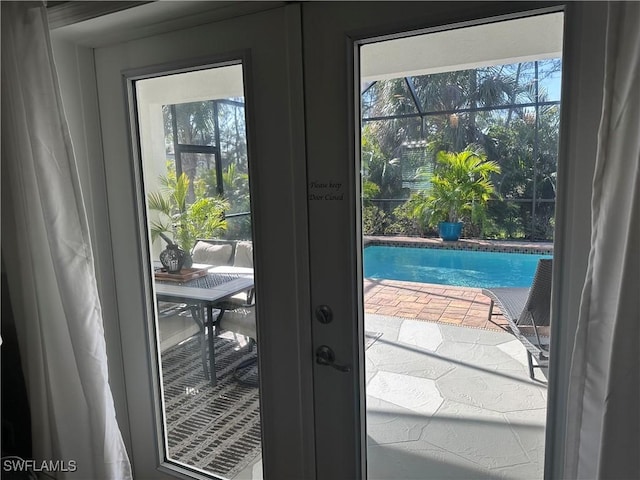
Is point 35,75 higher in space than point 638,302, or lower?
higher

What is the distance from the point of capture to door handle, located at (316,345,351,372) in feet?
4.41

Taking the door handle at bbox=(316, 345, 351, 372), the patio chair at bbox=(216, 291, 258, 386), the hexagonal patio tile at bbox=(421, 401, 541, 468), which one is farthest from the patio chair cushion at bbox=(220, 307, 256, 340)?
the hexagonal patio tile at bbox=(421, 401, 541, 468)

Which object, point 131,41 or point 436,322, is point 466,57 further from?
point 131,41

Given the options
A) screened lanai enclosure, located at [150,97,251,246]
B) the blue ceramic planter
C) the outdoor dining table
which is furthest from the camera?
the outdoor dining table

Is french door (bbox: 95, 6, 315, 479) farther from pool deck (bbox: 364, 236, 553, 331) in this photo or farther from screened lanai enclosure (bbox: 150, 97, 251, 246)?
pool deck (bbox: 364, 236, 553, 331)

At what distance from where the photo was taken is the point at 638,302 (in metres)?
0.87

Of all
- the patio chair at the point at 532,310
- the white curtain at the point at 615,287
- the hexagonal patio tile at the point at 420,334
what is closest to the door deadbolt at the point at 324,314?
the hexagonal patio tile at the point at 420,334

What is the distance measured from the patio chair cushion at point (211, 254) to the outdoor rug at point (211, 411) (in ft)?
0.93

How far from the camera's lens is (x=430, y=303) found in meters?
1.29

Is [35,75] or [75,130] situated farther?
[75,130]

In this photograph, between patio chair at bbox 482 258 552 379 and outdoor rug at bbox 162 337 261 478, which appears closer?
patio chair at bbox 482 258 552 379

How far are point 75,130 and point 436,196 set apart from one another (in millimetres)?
1248

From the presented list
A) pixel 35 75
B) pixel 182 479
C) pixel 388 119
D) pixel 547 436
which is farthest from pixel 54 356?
pixel 547 436

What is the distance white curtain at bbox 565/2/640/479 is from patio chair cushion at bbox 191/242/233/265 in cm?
103
